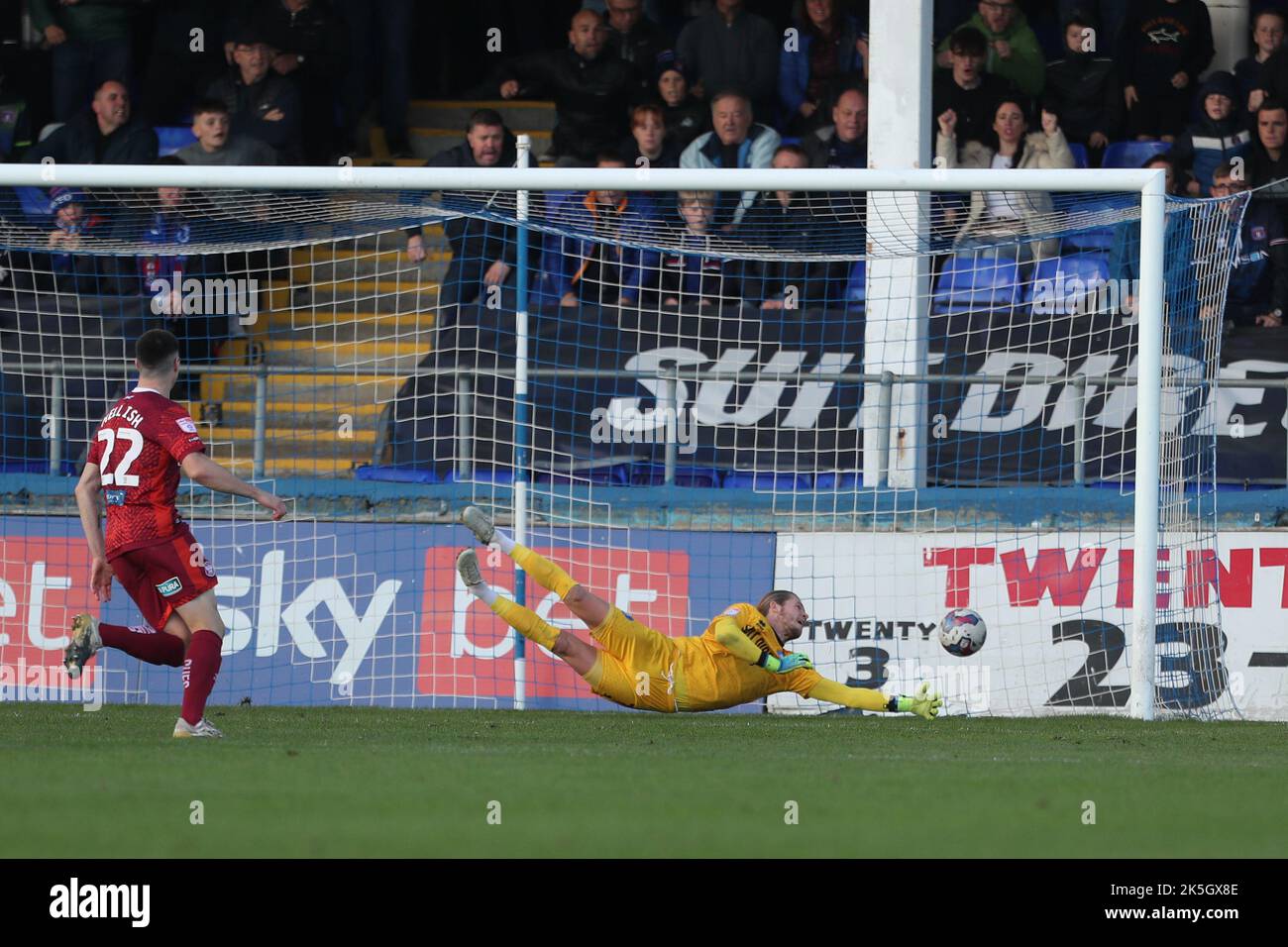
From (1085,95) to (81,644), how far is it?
31.2ft

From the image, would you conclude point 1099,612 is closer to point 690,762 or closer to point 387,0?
point 690,762

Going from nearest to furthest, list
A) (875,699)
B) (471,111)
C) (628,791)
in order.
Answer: (628,791), (875,699), (471,111)

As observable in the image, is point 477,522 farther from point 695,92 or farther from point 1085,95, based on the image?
point 1085,95

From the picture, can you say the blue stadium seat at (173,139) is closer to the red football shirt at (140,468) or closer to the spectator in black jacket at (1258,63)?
the red football shirt at (140,468)

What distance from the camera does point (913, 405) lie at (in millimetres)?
11734

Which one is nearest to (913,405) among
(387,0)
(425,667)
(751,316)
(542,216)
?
(751,316)

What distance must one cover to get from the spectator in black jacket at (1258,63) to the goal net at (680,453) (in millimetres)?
2307

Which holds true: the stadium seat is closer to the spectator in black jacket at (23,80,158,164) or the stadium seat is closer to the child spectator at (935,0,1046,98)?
the spectator in black jacket at (23,80,158,164)

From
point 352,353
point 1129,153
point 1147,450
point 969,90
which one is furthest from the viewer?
point 1129,153

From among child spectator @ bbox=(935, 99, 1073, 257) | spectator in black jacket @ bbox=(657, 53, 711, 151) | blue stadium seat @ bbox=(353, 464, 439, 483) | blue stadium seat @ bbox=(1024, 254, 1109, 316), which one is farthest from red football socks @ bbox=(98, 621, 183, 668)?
spectator in black jacket @ bbox=(657, 53, 711, 151)

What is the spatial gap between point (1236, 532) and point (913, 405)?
201 cm

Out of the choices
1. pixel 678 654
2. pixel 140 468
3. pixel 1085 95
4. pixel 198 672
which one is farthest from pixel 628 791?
pixel 1085 95

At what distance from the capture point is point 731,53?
1541 cm

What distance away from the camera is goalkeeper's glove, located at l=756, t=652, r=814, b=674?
32.0ft
